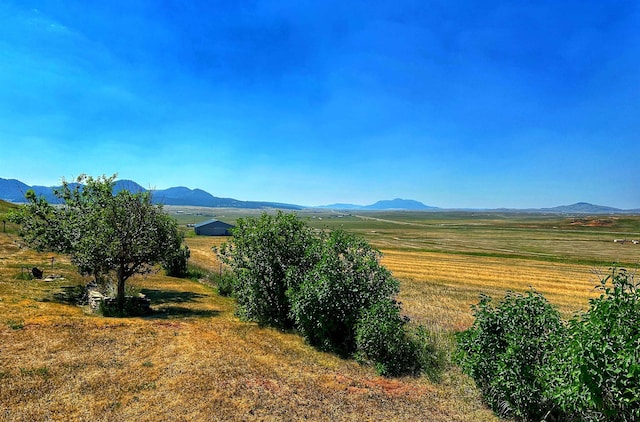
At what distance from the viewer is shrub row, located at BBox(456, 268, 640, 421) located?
638cm

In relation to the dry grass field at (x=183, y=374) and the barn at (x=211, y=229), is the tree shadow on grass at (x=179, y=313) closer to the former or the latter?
the dry grass field at (x=183, y=374)

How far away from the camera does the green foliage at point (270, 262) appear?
57.5ft

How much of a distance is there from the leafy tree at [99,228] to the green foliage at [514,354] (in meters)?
16.5

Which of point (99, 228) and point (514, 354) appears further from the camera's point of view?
point (99, 228)

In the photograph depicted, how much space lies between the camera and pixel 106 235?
57.1 feet

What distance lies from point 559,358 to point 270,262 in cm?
1273

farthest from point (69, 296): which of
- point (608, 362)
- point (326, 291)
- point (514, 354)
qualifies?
point (608, 362)

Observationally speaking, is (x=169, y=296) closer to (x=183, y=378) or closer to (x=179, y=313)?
(x=179, y=313)

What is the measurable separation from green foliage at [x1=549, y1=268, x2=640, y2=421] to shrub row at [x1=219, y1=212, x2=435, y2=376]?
638 centimetres

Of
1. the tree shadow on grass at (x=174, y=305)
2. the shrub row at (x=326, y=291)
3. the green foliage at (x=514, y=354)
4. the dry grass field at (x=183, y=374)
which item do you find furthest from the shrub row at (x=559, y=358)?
the tree shadow on grass at (x=174, y=305)

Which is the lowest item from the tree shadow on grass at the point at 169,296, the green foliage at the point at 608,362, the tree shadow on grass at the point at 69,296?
the tree shadow on grass at the point at 169,296

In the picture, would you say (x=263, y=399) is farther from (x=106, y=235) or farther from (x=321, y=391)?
(x=106, y=235)

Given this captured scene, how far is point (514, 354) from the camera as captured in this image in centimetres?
894

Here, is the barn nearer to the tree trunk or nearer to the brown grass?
the tree trunk
